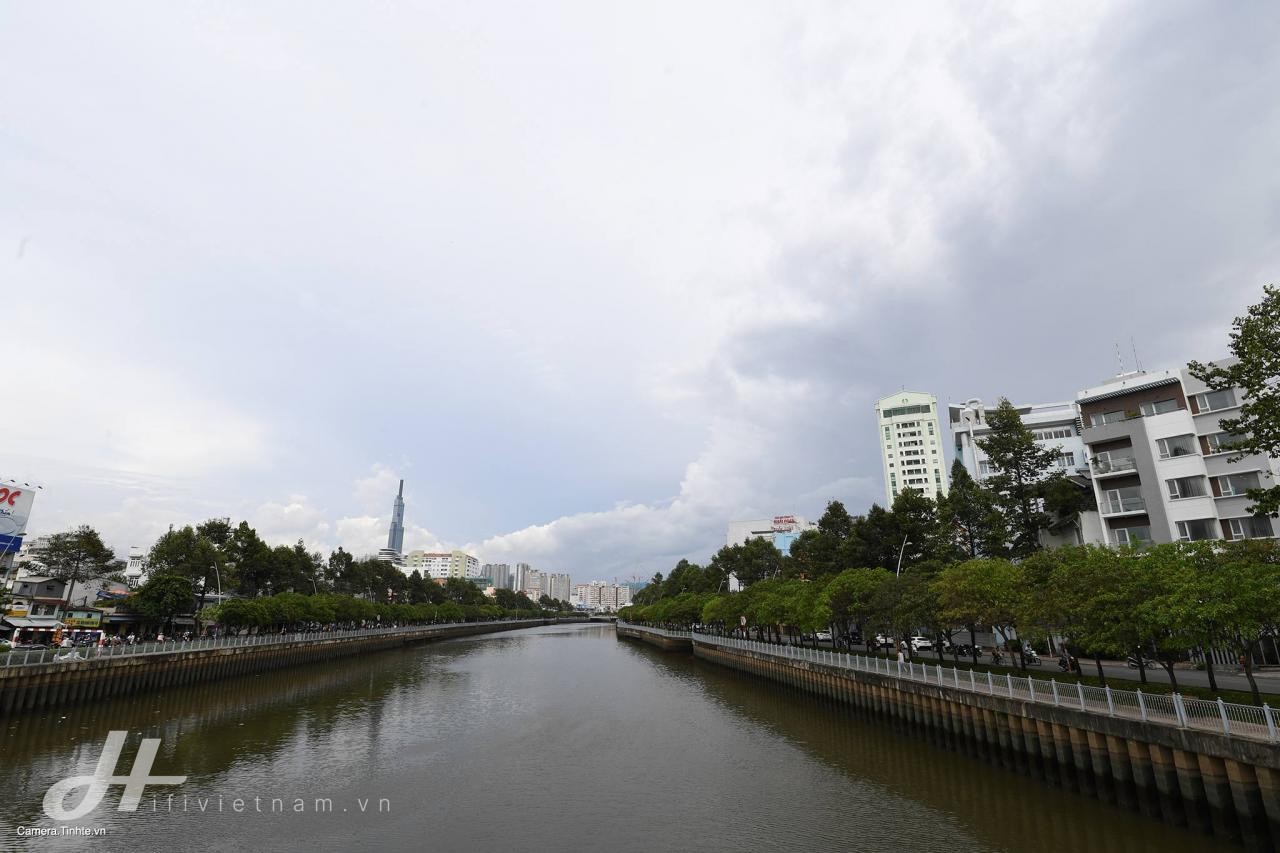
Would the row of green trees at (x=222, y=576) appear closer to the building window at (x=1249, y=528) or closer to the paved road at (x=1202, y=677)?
the paved road at (x=1202, y=677)

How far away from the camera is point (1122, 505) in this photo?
5444 cm

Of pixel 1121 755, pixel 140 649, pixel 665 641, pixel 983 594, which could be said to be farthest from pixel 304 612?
pixel 1121 755

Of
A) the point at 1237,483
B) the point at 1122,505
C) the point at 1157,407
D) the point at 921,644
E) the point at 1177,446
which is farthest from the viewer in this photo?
the point at 921,644

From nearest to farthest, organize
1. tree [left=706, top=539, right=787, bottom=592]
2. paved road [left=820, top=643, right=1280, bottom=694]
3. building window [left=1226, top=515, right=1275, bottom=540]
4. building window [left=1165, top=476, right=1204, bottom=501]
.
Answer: paved road [left=820, top=643, right=1280, bottom=694] < building window [left=1226, top=515, right=1275, bottom=540] < building window [left=1165, top=476, right=1204, bottom=501] < tree [left=706, top=539, right=787, bottom=592]

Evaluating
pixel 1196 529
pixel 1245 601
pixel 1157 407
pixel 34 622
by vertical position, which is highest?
pixel 1157 407

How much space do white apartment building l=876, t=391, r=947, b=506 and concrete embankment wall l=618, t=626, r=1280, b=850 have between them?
147 metres

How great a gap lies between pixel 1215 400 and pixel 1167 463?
19.5ft

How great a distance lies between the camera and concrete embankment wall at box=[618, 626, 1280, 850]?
57.4 ft

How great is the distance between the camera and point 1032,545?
4819 cm

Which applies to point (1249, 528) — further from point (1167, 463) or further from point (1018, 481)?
point (1018, 481)

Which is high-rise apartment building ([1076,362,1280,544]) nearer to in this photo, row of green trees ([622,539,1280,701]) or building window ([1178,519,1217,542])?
building window ([1178,519,1217,542])

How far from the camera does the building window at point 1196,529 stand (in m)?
48.4

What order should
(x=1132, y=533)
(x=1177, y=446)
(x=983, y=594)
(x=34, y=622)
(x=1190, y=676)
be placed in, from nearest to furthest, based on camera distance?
(x=983, y=594), (x=1190, y=676), (x=1177, y=446), (x=1132, y=533), (x=34, y=622)

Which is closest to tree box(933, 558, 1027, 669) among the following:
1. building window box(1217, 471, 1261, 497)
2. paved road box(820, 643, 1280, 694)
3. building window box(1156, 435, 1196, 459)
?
paved road box(820, 643, 1280, 694)
